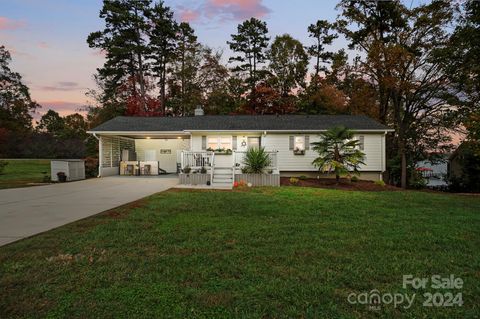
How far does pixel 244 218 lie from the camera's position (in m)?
5.91

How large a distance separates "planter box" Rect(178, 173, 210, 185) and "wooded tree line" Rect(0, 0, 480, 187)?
1162 centimetres

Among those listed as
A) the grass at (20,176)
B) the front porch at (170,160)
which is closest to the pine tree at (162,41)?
the front porch at (170,160)

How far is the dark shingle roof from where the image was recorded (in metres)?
15.2

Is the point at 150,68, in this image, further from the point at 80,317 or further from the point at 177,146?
the point at 80,317

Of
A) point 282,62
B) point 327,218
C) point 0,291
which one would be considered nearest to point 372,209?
point 327,218

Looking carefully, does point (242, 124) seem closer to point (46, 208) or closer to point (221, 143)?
point (221, 143)

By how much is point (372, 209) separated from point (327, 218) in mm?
1783

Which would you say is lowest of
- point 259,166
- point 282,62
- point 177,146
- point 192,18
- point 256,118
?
point 259,166

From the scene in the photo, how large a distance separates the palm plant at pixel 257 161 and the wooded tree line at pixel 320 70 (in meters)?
9.13

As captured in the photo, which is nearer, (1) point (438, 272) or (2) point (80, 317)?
(2) point (80, 317)

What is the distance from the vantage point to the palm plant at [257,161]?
12.4 meters

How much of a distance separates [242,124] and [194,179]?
17.0 ft

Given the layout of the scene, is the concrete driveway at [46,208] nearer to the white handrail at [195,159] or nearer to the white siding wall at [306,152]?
the white handrail at [195,159]

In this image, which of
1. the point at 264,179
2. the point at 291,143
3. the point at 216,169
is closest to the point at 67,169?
the point at 216,169
